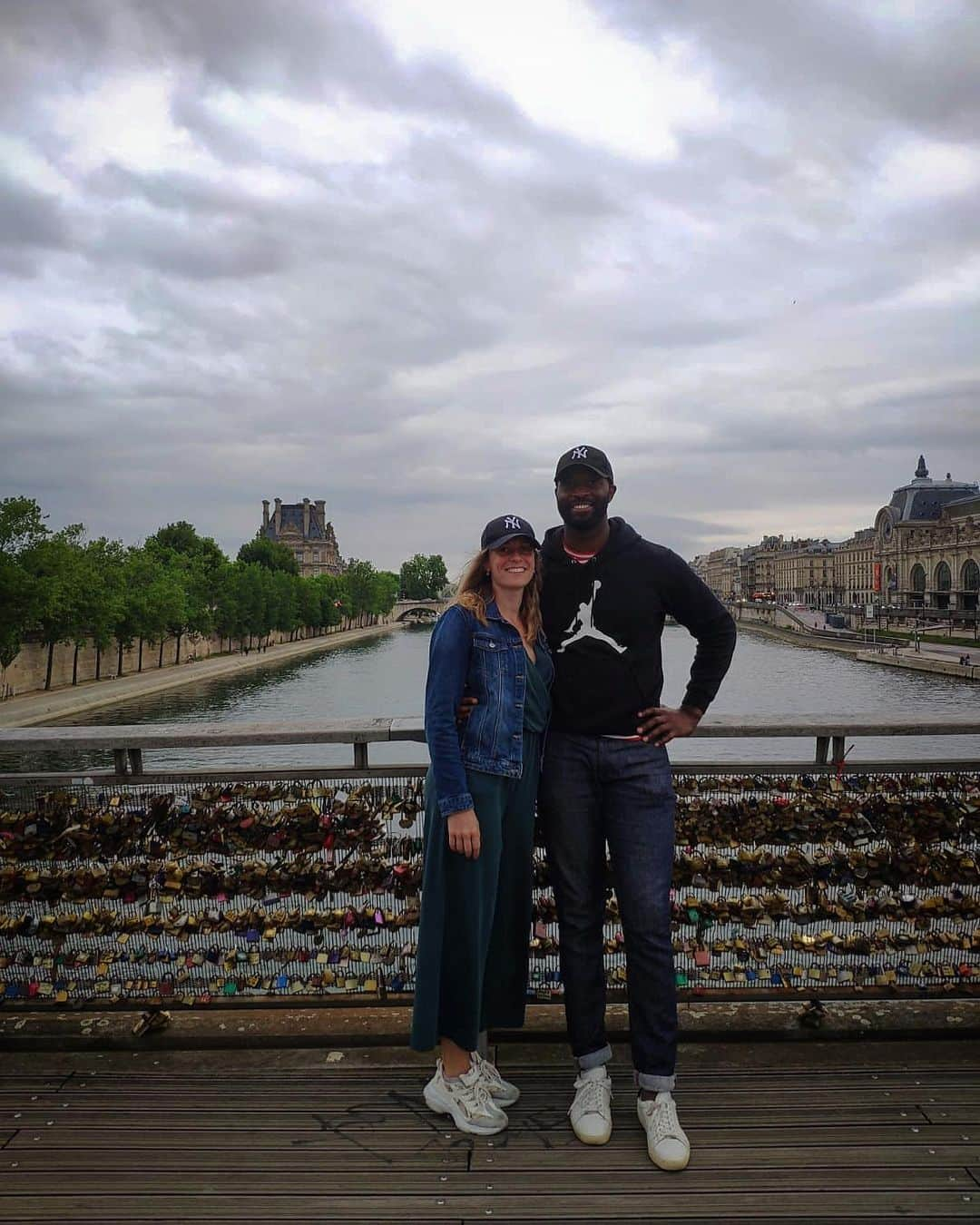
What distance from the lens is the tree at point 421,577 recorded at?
598 feet

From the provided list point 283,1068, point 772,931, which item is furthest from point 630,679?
point 283,1068

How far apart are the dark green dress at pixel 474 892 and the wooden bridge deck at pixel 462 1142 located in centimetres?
38

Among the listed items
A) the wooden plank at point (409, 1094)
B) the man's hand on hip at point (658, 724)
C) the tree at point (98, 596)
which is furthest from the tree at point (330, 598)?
the man's hand on hip at point (658, 724)

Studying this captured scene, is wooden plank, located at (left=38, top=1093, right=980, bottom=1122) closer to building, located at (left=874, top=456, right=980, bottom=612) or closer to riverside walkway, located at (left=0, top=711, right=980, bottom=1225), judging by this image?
riverside walkway, located at (left=0, top=711, right=980, bottom=1225)

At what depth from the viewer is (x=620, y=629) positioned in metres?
3.18

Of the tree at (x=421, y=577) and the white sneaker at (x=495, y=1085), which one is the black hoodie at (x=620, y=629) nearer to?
the white sneaker at (x=495, y=1085)

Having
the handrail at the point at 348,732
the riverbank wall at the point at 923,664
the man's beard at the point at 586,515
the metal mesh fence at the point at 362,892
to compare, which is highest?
the man's beard at the point at 586,515

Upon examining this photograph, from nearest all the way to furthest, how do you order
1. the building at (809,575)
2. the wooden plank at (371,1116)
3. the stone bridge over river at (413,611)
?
the wooden plank at (371,1116) → the stone bridge over river at (413,611) → the building at (809,575)

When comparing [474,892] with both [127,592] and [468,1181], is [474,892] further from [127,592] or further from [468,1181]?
[127,592]

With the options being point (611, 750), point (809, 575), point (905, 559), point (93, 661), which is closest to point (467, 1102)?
point (611, 750)

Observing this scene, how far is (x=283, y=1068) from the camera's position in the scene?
350 cm

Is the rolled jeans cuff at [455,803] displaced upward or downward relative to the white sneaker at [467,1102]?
upward

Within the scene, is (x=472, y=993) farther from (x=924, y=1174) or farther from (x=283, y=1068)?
(x=924, y=1174)

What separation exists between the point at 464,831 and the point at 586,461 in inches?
53.8
